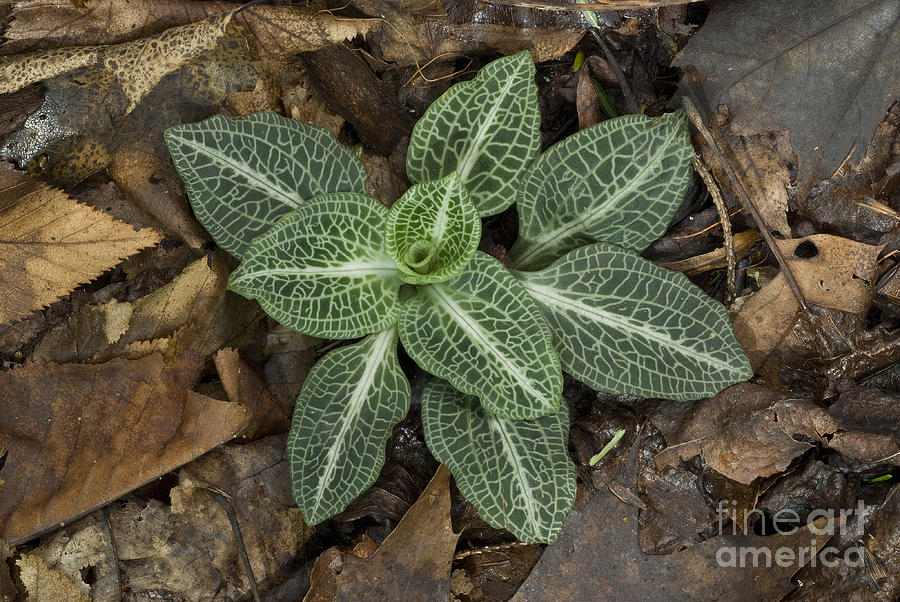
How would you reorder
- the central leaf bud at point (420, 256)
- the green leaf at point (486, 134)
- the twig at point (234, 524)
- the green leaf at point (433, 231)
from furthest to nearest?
the twig at point (234, 524)
the green leaf at point (486, 134)
the central leaf bud at point (420, 256)
the green leaf at point (433, 231)

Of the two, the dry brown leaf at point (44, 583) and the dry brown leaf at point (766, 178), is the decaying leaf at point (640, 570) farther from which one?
the dry brown leaf at point (44, 583)

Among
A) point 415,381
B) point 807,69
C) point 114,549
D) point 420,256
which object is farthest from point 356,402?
point 807,69

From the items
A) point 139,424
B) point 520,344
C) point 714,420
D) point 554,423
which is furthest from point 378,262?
point 714,420

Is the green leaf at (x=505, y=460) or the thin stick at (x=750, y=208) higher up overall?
the thin stick at (x=750, y=208)

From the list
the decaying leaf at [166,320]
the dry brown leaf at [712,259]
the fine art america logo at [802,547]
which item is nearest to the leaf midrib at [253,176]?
the decaying leaf at [166,320]

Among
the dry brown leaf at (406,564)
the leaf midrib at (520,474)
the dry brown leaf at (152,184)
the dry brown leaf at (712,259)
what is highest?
the dry brown leaf at (152,184)

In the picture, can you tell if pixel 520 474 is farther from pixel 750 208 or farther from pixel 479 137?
pixel 750 208

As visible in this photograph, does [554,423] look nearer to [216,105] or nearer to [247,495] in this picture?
[247,495]

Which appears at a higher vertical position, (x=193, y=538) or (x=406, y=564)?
(x=193, y=538)
